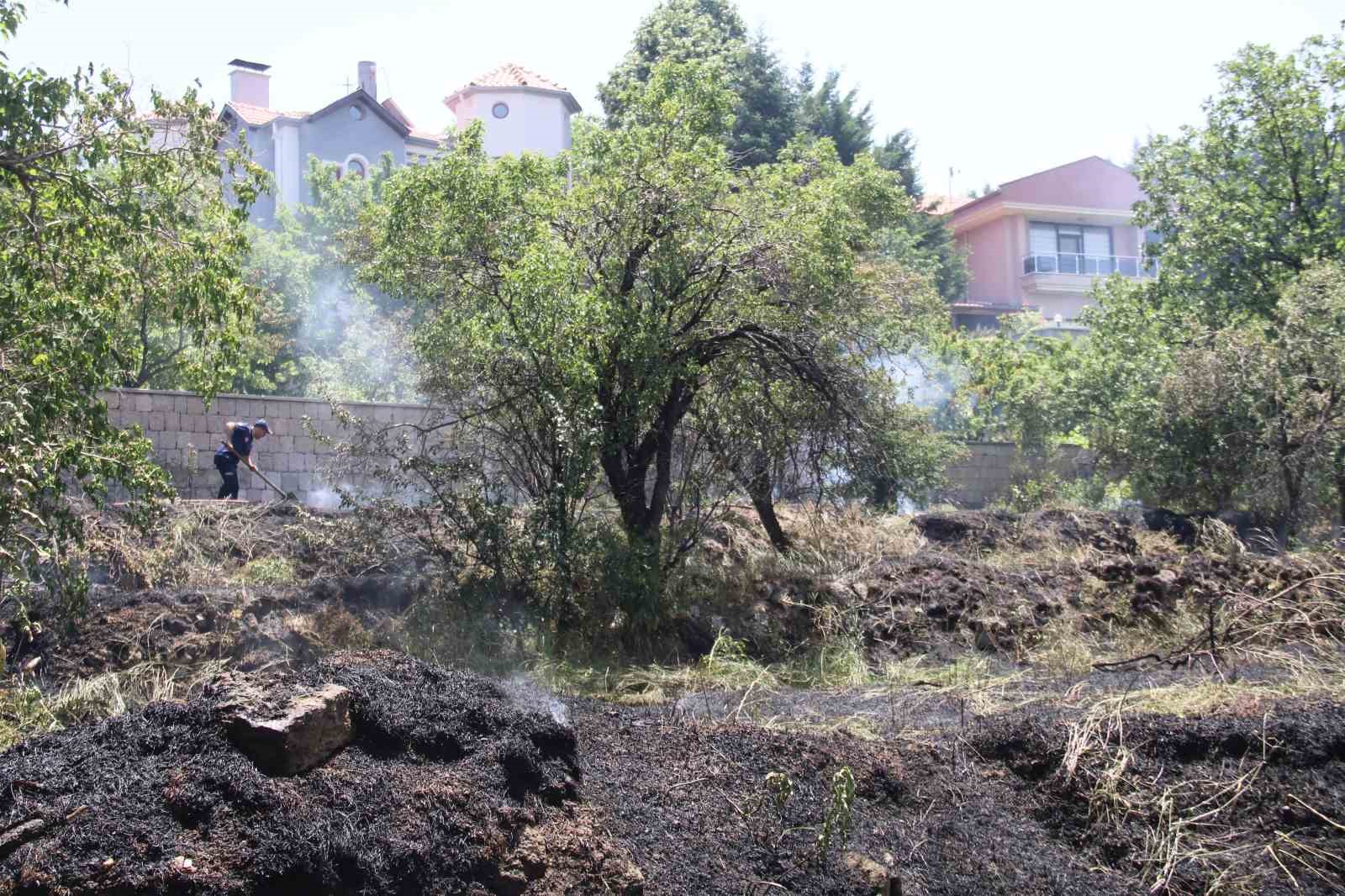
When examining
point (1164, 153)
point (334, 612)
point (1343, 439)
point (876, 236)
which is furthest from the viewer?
point (1164, 153)

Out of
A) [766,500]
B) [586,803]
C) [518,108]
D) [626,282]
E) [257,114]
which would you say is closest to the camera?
[586,803]

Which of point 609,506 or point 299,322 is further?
point 299,322

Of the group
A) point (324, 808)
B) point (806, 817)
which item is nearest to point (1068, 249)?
point (806, 817)

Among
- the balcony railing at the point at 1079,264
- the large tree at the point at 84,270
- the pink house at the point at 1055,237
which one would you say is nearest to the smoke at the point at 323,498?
the large tree at the point at 84,270

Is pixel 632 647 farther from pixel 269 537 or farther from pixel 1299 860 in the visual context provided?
pixel 1299 860

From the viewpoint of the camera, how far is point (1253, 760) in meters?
6.11

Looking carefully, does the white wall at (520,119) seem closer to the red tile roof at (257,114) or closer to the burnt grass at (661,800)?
the red tile roof at (257,114)

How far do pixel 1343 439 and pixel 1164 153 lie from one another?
24.7 ft

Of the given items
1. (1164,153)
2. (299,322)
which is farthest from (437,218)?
(299,322)

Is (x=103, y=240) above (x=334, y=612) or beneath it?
above

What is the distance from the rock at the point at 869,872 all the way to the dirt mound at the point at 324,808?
3.06ft

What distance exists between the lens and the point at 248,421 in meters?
16.7

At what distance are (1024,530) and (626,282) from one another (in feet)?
23.0

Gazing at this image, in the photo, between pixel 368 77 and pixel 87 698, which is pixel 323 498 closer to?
pixel 87 698
